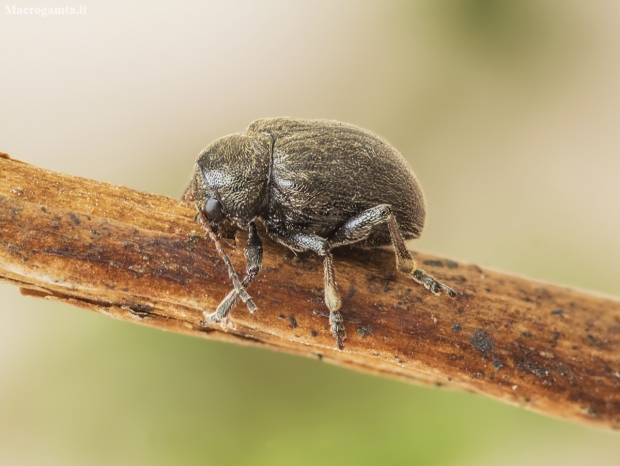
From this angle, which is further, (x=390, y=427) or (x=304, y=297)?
(x=390, y=427)

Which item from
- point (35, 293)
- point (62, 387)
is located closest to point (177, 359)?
point (62, 387)

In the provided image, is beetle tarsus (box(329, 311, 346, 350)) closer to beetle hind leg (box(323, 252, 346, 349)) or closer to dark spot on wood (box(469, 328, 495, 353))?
beetle hind leg (box(323, 252, 346, 349))

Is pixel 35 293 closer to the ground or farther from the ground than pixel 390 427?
farther from the ground

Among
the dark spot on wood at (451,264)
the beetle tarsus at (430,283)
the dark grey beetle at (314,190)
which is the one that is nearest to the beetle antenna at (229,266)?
the dark grey beetle at (314,190)

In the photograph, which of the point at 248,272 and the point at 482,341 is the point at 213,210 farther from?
the point at 482,341

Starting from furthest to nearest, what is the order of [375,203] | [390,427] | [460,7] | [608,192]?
[608,192], [460,7], [390,427], [375,203]

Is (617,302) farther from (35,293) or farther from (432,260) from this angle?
(35,293)
